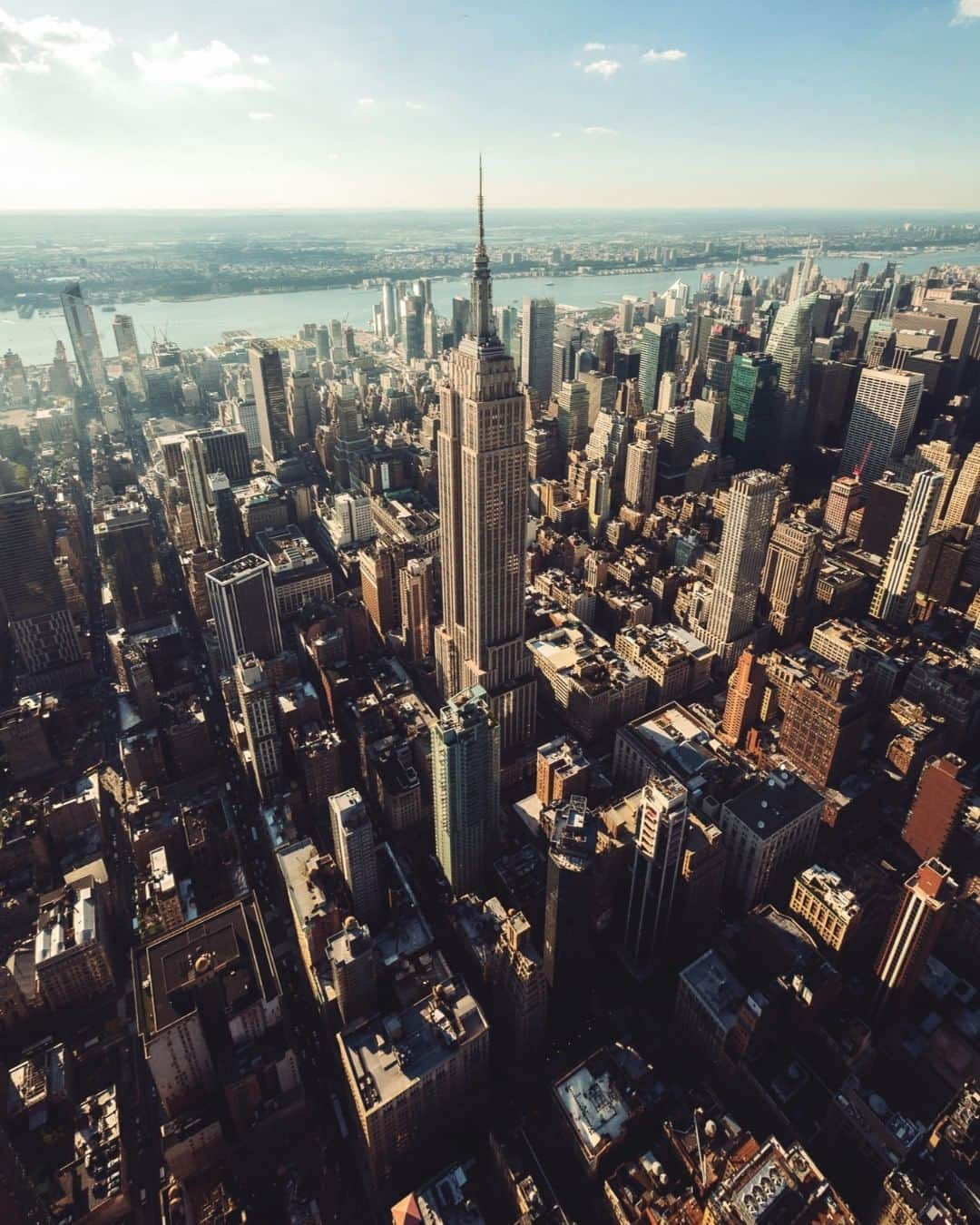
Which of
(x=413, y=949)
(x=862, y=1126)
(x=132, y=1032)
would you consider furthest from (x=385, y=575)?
(x=862, y=1126)

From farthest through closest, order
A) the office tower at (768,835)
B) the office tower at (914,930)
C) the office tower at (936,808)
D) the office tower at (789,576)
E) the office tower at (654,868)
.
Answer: the office tower at (789,576) < the office tower at (768,835) < the office tower at (936,808) < the office tower at (654,868) < the office tower at (914,930)

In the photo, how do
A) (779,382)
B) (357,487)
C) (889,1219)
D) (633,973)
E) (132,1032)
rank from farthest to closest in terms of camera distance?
(779,382)
(357,487)
(633,973)
(132,1032)
(889,1219)

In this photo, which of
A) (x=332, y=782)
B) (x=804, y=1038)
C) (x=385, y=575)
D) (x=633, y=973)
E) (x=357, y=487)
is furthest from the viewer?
(x=357, y=487)

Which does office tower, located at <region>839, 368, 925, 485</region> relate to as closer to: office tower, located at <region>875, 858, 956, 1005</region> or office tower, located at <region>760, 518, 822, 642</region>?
office tower, located at <region>760, 518, 822, 642</region>

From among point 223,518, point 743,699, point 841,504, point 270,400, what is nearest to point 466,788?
point 743,699

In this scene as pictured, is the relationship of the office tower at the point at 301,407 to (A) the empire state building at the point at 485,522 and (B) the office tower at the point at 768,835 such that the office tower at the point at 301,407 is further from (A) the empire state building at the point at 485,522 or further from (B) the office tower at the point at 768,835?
(B) the office tower at the point at 768,835

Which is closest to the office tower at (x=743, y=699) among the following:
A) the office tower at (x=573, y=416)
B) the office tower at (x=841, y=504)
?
the office tower at (x=841, y=504)

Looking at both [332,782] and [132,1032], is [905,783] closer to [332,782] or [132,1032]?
[332,782]

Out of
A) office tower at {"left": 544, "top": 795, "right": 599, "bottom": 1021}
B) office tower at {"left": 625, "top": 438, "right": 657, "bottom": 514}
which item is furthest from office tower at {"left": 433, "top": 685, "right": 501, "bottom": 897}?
office tower at {"left": 625, "top": 438, "right": 657, "bottom": 514}
